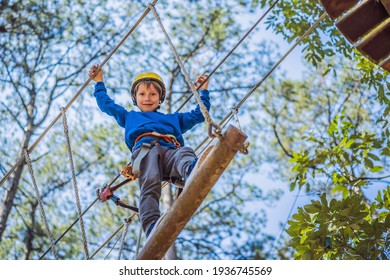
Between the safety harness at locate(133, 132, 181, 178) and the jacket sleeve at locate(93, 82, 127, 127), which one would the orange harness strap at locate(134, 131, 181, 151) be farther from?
the jacket sleeve at locate(93, 82, 127, 127)

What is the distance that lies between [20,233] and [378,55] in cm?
643

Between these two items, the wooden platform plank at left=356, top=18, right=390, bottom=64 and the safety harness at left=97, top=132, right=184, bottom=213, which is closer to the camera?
the wooden platform plank at left=356, top=18, right=390, bottom=64

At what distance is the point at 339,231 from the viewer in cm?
495

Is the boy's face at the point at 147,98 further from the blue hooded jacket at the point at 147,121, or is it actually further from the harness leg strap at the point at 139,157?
the harness leg strap at the point at 139,157

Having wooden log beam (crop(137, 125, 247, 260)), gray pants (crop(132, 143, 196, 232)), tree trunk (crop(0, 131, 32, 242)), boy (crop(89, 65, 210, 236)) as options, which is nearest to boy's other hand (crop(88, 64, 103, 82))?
boy (crop(89, 65, 210, 236))

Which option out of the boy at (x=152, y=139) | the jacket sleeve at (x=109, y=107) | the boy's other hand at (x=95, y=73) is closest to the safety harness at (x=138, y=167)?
the boy at (x=152, y=139)

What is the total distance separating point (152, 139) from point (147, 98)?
367 mm

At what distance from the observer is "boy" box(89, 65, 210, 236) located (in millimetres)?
3936

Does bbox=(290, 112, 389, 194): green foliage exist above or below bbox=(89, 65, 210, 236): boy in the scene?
above

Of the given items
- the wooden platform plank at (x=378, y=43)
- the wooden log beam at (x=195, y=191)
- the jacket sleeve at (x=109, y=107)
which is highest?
the wooden platform plank at (x=378, y=43)

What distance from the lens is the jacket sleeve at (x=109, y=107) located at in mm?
4477

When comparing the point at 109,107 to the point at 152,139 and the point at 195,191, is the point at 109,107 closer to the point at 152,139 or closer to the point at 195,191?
the point at 152,139

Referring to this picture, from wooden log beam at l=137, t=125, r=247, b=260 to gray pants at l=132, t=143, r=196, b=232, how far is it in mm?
403

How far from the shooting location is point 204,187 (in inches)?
130
